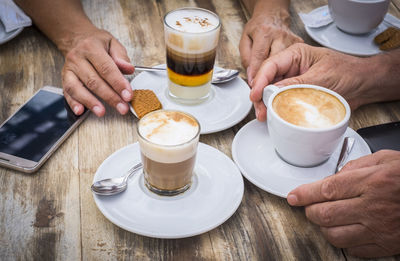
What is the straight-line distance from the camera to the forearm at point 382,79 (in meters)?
1.45

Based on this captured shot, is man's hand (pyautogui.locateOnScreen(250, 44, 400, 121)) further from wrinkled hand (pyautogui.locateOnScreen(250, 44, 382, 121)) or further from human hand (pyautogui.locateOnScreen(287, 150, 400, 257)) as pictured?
human hand (pyautogui.locateOnScreen(287, 150, 400, 257))

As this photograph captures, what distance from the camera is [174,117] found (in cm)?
111

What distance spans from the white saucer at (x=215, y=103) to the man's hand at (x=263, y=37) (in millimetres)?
89

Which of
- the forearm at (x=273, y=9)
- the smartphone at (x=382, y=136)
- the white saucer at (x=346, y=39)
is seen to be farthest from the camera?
the forearm at (x=273, y=9)

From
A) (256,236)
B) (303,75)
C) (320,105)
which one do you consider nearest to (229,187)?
(256,236)

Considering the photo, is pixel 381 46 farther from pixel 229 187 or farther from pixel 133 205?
pixel 133 205

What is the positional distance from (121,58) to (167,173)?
65 cm

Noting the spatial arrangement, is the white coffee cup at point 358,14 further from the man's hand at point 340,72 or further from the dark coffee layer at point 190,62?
the dark coffee layer at point 190,62

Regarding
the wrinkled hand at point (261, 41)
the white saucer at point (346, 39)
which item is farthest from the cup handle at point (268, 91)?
the white saucer at point (346, 39)

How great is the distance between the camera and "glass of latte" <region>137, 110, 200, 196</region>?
100cm

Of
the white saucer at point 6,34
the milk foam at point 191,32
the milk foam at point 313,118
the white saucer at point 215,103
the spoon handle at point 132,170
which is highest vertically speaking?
the milk foam at point 191,32

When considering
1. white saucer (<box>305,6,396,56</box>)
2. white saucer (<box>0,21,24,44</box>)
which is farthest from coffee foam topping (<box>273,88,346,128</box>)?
white saucer (<box>0,21,24,44</box>)

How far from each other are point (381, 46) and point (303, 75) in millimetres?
541

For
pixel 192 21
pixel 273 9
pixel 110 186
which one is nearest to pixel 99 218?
pixel 110 186
